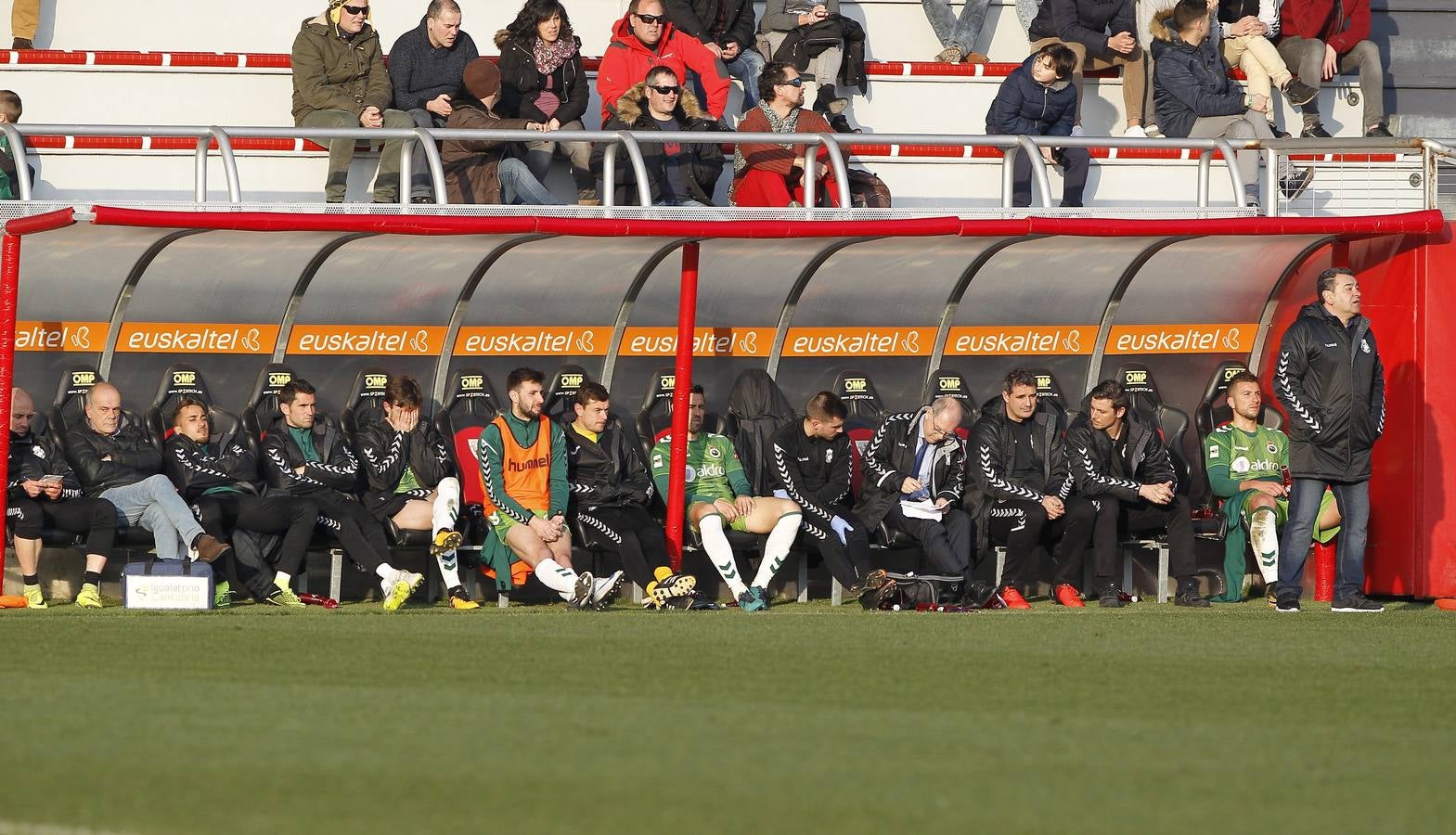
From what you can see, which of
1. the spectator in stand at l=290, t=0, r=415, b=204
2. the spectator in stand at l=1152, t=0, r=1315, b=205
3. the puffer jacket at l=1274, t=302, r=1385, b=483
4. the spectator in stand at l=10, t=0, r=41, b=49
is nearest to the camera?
the puffer jacket at l=1274, t=302, r=1385, b=483

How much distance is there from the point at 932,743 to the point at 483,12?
10933 millimetres

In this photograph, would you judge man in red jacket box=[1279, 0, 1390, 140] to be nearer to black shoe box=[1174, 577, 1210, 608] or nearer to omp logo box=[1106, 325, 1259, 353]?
omp logo box=[1106, 325, 1259, 353]

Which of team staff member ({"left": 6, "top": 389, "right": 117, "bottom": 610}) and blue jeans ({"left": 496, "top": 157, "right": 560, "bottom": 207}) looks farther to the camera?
blue jeans ({"left": 496, "top": 157, "right": 560, "bottom": 207})

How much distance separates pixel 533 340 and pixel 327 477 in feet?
6.08

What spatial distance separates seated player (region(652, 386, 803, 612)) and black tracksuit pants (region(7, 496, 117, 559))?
288 centimetres

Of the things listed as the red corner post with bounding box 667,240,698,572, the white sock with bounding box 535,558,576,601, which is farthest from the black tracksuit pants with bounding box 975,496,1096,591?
the white sock with bounding box 535,558,576,601

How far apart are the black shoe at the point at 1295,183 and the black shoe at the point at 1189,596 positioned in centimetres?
255

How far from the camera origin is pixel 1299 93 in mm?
15320

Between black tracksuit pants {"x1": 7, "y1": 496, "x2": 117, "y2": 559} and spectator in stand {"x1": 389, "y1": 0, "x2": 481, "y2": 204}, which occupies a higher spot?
spectator in stand {"x1": 389, "y1": 0, "x2": 481, "y2": 204}

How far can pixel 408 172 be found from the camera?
11156 mm

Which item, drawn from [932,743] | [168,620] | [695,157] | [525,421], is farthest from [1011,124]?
[932,743]

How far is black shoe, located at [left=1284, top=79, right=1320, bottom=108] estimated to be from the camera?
603 inches

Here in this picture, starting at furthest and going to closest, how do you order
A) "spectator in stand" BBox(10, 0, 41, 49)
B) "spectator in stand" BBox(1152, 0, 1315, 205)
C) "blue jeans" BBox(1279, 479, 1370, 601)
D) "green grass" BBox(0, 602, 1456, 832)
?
"spectator in stand" BBox(10, 0, 41, 49) → "spectator in stand" BBox(1152, 0, 1315, 205) → "blue jeans" BBox(1279, 479, 1370, 601) → "green grass" BBox(0, 602, 1456, 832)

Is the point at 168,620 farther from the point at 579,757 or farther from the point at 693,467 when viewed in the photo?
the point at 579,757
